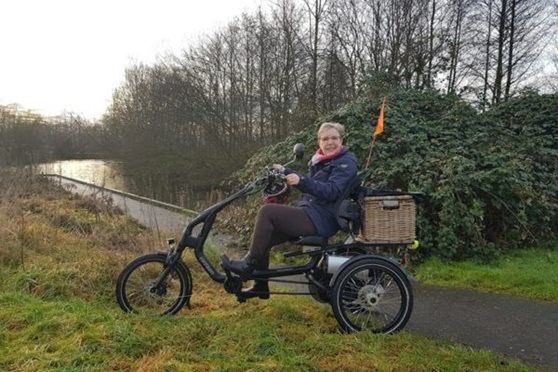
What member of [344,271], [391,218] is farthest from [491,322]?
[344,271]

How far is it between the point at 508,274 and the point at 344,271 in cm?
259

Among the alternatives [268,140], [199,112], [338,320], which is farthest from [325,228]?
[199,112]

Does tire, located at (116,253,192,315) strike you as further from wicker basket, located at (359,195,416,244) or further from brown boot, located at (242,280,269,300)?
wicker basket, located at (359,195,416,244)

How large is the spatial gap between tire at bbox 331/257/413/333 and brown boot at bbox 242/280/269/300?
24.0 inches

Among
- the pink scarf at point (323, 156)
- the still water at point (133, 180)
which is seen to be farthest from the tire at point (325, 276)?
the still water at point (133, 180)

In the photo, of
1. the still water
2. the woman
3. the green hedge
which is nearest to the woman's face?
the woman

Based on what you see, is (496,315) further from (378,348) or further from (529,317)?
(378,348)

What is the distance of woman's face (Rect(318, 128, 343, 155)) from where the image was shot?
11.6ft

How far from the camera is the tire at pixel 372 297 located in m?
3.37

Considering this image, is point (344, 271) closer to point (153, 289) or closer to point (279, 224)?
point (279, 224)

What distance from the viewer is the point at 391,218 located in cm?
343

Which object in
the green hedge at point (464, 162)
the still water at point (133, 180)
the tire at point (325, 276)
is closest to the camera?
the tire at point (325, 276)

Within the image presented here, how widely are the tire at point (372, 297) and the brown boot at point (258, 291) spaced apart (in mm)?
610

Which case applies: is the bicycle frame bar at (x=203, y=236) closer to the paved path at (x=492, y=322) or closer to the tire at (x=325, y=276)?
the tire at (x=325, y=276)
